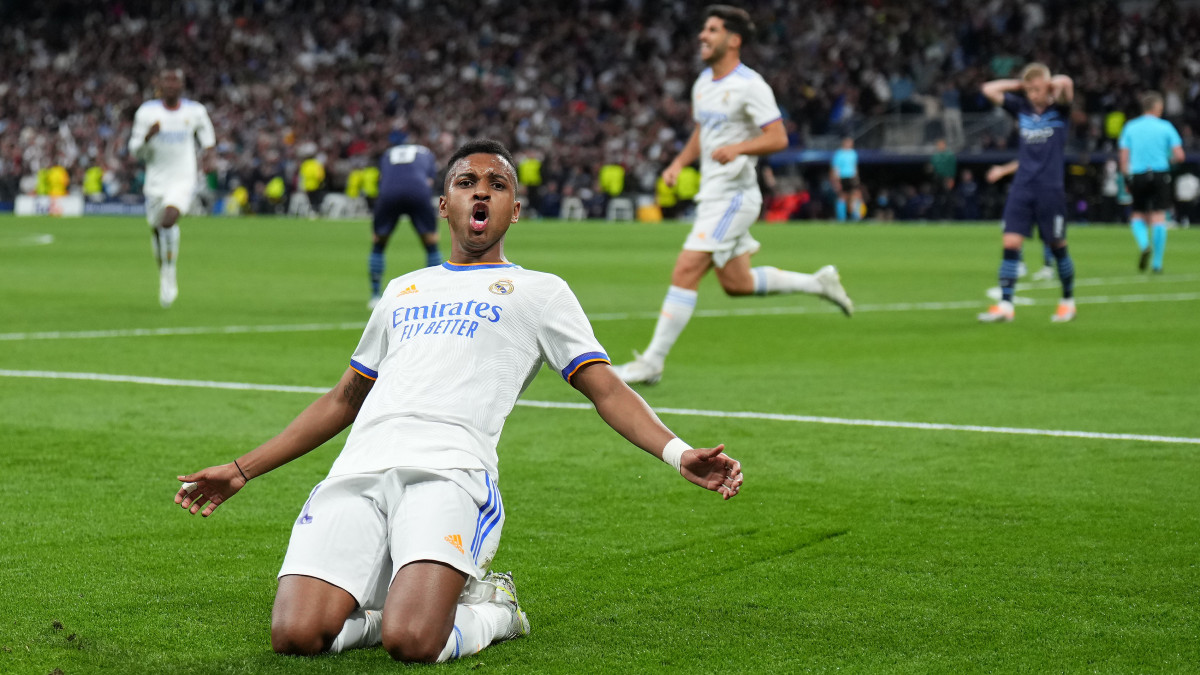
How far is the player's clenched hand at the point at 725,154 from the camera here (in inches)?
356

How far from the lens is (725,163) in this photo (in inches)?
362

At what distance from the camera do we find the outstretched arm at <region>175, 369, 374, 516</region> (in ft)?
13.3

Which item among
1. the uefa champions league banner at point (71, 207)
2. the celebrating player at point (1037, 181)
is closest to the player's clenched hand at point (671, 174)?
the celebrating player at point (1037, 181)

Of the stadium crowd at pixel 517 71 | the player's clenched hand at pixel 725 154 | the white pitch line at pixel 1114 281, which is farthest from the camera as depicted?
the stadium crowd at pixel 517 71

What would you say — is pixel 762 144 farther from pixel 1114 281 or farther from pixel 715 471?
pixel 1114 281

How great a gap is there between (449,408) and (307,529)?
51 centimetres

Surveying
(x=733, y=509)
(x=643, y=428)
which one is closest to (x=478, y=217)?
(x=643, y=428)

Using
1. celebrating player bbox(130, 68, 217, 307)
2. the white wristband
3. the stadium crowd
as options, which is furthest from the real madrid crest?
the stadium crowd

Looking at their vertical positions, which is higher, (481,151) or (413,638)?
(481,151)

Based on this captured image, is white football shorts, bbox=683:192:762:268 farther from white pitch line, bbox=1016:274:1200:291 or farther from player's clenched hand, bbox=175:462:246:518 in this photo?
white pitch line, bbox=1016:274:1200:291

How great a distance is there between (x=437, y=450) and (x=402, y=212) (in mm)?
10689

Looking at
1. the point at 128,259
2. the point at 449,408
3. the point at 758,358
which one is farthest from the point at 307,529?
the point at 128,259

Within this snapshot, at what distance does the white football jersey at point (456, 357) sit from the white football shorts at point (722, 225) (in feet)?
17.3

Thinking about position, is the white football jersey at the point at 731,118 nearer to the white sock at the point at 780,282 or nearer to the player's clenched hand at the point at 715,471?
the white sock at the point at 780,282
